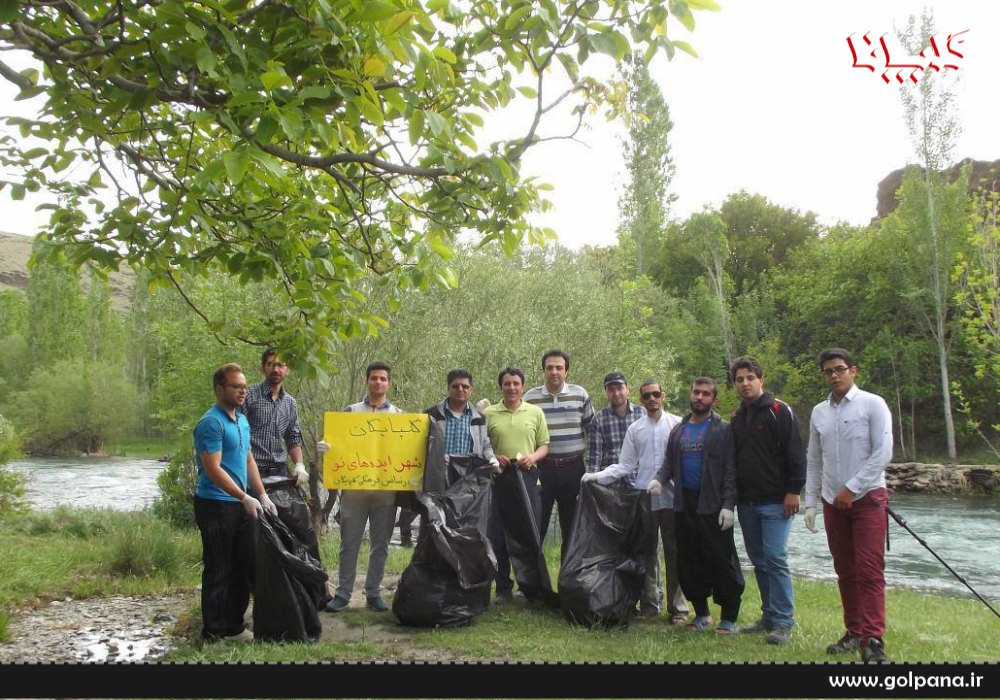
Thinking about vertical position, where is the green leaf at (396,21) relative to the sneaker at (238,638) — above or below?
above

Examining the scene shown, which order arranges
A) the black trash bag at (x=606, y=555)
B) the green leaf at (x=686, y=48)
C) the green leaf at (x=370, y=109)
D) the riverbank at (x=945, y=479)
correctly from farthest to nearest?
the riverbank at (x=945, y=479) → the black trash bag at (x=606, y=555) → the green leaf at (x=686, y=48) → the green leaf at (x=370, y=109)

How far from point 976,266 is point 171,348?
24340mm

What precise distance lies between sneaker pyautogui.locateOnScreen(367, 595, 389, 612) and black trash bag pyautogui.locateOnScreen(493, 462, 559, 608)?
100cm

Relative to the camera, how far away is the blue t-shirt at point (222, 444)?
15.9 ft

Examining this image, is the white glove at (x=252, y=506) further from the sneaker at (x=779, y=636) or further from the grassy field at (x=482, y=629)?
the sneaker at (x=779, y=636)

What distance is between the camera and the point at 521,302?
1633 centimetres

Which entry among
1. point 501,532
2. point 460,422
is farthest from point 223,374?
point 501,532

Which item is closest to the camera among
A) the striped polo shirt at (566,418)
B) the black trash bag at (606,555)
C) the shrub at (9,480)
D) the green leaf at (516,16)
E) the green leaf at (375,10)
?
the green leaf at (375,10)

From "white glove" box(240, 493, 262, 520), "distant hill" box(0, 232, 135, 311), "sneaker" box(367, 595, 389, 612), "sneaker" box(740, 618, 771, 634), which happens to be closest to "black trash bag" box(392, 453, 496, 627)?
"sneaker" box(367, 595, 389, 612)

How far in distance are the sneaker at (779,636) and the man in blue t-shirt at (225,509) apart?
129 inches

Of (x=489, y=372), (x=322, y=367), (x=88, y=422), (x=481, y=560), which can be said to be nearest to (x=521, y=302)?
(x=489, y=372)

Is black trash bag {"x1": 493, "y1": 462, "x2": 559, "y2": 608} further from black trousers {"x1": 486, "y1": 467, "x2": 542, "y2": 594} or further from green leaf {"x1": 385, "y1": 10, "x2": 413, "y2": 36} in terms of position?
green leaf {"x1": 385, "y1": 10, "x2": 413, "y2": 36}

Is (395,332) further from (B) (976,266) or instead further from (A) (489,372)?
(B) (976,266)

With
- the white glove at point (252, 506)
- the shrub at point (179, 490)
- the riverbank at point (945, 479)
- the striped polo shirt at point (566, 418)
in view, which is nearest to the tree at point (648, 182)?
the riverbank at point (945, 479)
